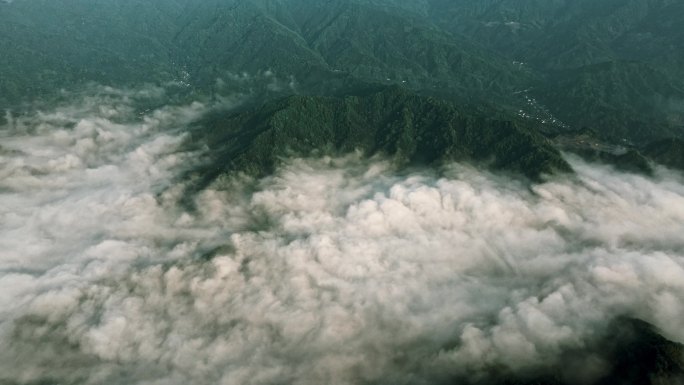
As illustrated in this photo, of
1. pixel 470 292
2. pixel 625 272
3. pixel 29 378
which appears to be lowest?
pixel 29 378

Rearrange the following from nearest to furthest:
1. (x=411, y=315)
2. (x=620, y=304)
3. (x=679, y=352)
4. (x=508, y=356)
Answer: (x=679, y=352) < (x=508, y=356) < (x=620, y=304) < (x=411, y=315)

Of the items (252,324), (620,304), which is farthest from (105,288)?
(620,304)

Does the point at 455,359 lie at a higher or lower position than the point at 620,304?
lower

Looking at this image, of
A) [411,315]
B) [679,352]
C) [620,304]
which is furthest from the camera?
[411,315]

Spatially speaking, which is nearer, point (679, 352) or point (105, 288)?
point (679, 352)

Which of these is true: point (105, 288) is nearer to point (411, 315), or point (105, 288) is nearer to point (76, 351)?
point (76, 351)

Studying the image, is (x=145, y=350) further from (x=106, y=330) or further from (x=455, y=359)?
(x=455, y=359)

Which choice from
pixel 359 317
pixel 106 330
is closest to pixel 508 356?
pixel 359 317

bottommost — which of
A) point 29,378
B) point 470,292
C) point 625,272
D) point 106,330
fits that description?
point 29,378

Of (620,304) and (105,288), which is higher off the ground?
(620,304)

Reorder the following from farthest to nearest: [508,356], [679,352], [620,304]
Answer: [620,304] → [508,356] → [679,352]
